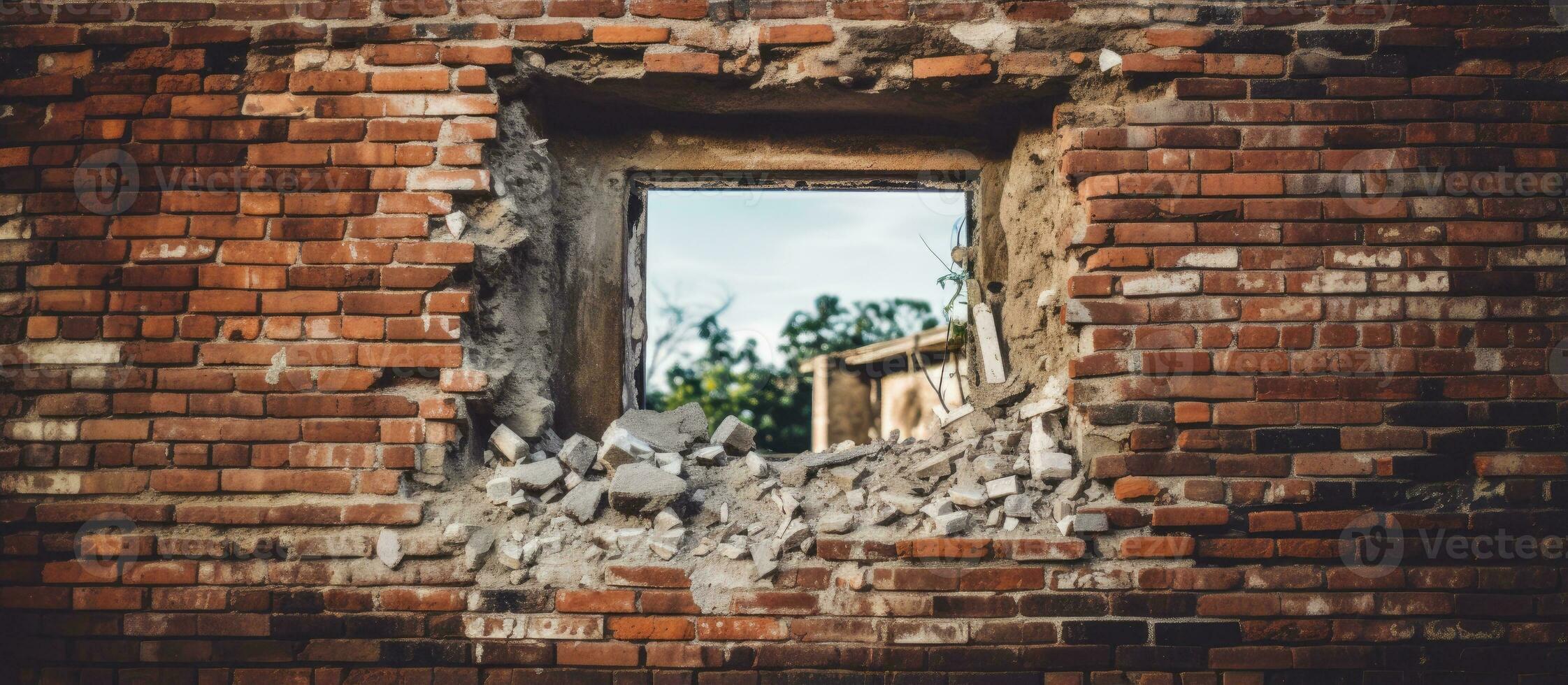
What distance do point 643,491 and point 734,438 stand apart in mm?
499

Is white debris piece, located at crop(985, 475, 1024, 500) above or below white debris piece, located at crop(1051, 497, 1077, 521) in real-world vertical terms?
above

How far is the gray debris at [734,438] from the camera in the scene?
9.18 ft

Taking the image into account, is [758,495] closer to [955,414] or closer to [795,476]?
[795,476]

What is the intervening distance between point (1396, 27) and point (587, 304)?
2868 mm

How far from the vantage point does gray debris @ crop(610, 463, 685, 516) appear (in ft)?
7.85

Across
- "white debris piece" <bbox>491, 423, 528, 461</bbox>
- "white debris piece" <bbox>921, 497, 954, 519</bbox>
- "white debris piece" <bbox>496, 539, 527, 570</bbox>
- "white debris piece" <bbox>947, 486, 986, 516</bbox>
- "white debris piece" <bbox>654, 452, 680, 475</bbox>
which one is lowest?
"white debris piece" <bbox>496, 539, 527, 570</bbox>

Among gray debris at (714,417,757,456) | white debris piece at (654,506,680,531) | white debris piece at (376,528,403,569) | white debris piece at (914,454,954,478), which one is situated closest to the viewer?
white debris piece at (376,528,403,569)

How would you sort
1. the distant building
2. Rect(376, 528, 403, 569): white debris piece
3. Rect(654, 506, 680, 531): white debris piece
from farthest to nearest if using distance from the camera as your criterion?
the distant building, Rect(654, 506, 680, 531): white debris piece, Rect(376, 528, 403, 569): white debris piece

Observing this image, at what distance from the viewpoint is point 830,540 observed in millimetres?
2342

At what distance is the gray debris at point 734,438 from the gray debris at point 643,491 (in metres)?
0.37

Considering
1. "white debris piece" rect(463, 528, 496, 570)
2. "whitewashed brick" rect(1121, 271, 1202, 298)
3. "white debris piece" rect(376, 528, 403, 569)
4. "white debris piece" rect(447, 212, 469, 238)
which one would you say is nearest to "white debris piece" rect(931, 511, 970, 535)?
"whitewashed brick" rect(1121, 271, 1202, 298)

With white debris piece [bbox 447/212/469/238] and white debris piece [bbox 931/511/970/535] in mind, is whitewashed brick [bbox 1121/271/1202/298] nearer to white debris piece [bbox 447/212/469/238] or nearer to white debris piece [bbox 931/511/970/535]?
white debris piece [bbox 931/511/970/535]

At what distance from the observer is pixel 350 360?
7.77 feet

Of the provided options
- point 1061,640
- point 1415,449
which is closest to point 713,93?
point 1061,640
